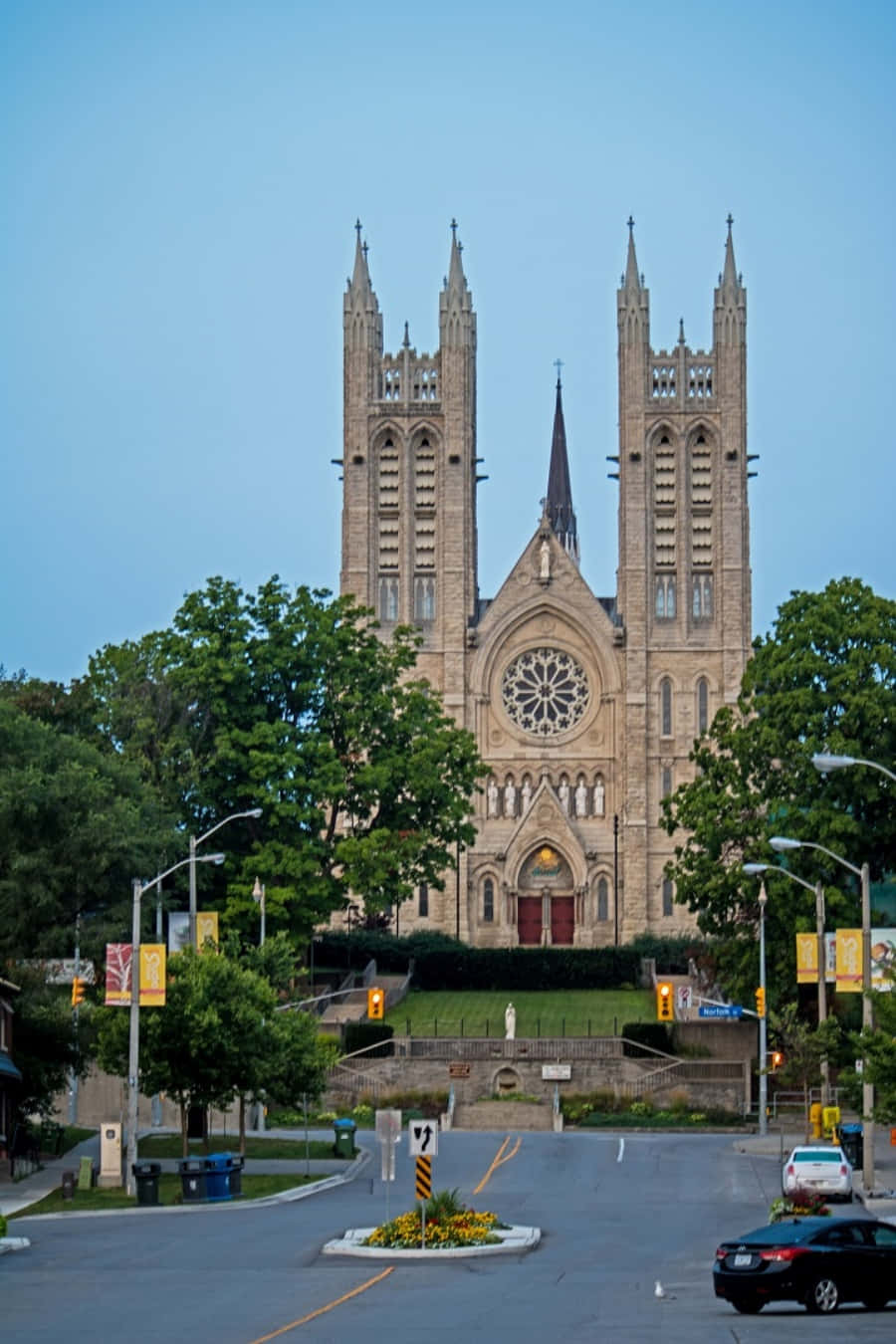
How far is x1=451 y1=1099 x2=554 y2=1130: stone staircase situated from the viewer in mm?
66625

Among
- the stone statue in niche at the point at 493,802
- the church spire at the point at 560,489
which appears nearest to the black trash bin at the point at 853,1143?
the stone statue in niche at the point at 493,802

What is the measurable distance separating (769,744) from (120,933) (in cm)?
2083

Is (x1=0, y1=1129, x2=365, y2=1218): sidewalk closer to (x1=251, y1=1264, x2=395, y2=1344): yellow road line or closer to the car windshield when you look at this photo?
(x1=251, y1=1264, x2=395, y2=1344): yellow road line

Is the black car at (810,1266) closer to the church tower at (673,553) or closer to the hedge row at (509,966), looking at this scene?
the hedge row at (509,966)

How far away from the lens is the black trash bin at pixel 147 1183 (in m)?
40.7

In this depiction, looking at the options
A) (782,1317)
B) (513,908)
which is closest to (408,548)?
(513,908)

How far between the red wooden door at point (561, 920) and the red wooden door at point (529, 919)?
0.64m

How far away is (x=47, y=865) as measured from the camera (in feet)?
176

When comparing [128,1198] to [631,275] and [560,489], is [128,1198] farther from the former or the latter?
[560,489]

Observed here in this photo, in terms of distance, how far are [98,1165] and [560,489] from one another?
105 metres

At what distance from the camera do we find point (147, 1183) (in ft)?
134

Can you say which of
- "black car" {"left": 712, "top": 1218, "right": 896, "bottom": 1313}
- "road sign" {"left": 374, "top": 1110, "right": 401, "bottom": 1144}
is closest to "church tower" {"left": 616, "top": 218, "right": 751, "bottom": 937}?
"road sign" {"left": 374, "top": 1110, "right": 401, "bottom": 1144}

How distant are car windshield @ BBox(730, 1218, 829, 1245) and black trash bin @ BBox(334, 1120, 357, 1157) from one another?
26.9 metres

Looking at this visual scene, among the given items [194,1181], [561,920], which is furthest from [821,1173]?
[561,920]
